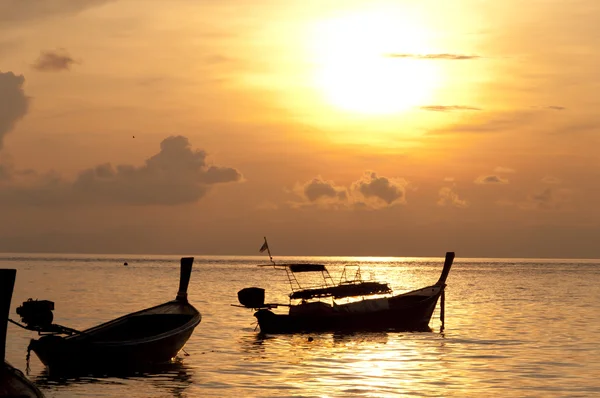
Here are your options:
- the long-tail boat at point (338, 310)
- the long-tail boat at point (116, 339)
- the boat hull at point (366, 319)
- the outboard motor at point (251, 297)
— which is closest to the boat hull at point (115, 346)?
the long-tail boat at point (116, 339)

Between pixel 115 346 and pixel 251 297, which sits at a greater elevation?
pixel 251 297

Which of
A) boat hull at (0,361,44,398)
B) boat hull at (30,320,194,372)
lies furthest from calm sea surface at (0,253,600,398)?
boat hull at (0,361,44,398)

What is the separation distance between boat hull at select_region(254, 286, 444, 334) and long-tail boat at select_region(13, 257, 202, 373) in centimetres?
1191

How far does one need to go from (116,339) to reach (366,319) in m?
21.2

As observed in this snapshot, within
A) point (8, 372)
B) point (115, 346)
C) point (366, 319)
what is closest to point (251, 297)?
point (366, 319)

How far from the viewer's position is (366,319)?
55156mm

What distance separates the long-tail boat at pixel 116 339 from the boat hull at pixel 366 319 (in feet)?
39.1

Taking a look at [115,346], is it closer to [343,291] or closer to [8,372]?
[8,372]

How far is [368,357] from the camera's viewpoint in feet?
140

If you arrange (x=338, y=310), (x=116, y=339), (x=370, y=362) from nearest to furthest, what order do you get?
(x=116, y=339) → (x=370, y=362) → (x=338, y=310)

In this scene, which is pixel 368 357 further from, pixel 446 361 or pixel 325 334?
pixel 325 334

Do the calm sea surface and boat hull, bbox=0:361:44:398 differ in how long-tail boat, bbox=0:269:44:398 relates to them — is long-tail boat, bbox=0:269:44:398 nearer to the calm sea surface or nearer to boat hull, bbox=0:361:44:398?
boat hull, bbox=0:361:44:398

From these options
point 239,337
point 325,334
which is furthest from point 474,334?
point 239,337

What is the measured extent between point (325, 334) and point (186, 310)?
15.3m
